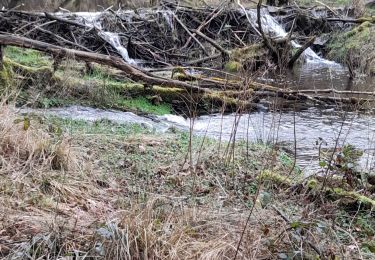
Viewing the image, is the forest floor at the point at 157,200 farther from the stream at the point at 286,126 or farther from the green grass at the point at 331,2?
the green grass at the point at 331,2

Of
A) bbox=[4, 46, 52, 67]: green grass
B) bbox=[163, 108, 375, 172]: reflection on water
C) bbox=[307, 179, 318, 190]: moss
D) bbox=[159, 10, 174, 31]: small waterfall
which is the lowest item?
bbox=[163, 108, 375, 172]: reflection on water

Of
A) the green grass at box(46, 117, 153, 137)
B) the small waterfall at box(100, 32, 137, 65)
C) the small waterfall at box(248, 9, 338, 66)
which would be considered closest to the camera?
the green grass at box(46, 117, 153, 137)

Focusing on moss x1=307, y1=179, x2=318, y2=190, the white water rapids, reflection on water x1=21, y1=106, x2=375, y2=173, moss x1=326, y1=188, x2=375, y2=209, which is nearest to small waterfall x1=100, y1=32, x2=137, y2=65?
the white water rapids

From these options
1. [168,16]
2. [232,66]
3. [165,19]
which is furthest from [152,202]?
[168,16]

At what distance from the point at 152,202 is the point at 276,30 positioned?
14.7 m

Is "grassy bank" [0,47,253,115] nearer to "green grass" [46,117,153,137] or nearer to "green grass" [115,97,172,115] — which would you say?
"green grass" [115,97,172,115]

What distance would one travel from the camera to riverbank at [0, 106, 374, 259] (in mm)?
2951

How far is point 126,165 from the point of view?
187 inches

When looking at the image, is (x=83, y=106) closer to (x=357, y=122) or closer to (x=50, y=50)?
(x=50, y=50)

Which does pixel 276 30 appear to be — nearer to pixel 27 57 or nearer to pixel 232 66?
pixel 232 66

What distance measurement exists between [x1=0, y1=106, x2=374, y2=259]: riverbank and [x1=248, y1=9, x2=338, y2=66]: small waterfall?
35.5ft

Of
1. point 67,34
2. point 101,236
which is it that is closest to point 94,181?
point 101,236

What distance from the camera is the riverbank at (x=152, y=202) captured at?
295cm

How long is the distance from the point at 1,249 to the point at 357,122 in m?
6.59
